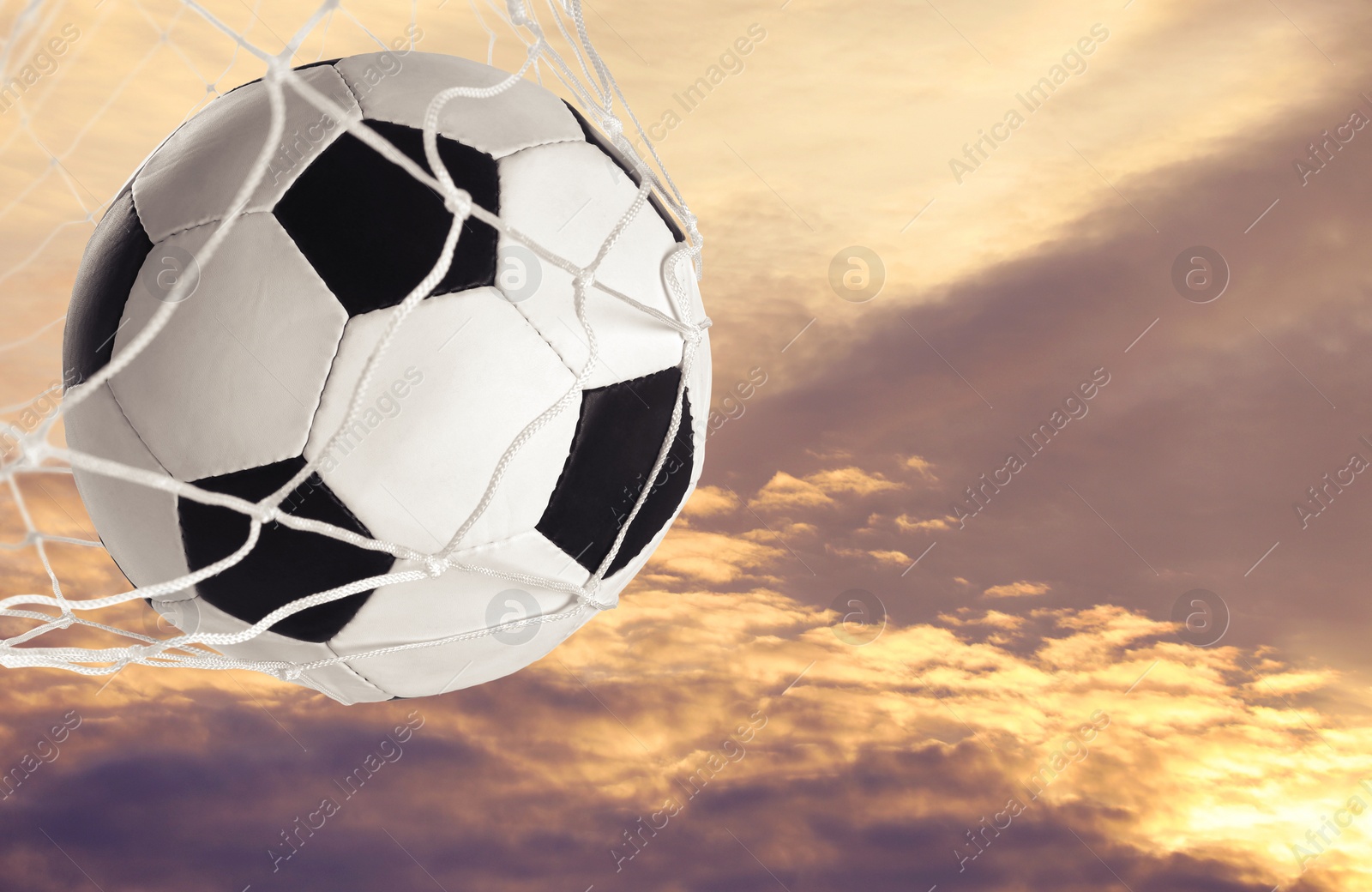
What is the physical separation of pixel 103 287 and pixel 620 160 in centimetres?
138

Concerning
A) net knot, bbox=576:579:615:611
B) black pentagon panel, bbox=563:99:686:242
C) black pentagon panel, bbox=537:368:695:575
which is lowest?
net knot, bbox=576:579:615:611

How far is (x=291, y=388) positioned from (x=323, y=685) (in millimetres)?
1032

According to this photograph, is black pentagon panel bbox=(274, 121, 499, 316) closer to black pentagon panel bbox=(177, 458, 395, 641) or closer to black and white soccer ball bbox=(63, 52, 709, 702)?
black and white soccer ball bbox=(63, 52, 709, 702)

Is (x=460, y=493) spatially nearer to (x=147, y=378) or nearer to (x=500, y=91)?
(x=147, y=378)

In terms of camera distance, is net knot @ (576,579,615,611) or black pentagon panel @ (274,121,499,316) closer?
black pentagon panel @ (274,121,499,316)

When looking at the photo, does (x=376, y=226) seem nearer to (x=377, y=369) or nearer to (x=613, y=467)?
(x=377, y=369)

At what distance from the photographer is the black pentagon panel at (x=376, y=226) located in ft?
7.45

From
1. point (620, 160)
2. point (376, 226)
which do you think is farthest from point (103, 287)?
point (620, 160)

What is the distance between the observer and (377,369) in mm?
2229

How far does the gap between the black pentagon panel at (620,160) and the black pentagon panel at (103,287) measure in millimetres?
1155

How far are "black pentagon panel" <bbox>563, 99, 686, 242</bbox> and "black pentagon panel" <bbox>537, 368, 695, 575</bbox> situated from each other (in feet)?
A: 1.55

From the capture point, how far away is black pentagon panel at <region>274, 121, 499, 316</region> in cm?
227

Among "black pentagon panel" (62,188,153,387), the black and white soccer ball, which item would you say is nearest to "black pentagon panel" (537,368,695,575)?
the black and white soccer ball

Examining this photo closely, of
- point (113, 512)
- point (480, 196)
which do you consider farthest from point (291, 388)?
point (113, 512)
